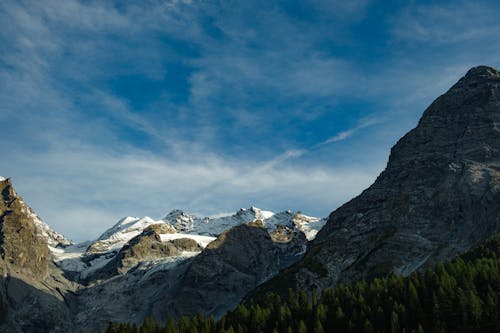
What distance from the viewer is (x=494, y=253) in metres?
194

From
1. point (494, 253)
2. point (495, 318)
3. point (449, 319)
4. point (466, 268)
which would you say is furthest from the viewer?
point (494, 253)

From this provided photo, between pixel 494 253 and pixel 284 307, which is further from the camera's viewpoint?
pixel 494 253

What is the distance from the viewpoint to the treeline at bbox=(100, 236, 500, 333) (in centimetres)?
13438

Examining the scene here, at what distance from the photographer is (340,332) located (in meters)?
146

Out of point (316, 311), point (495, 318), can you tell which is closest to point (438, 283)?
point (495, 318)

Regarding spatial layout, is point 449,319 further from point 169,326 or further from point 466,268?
point 169,326

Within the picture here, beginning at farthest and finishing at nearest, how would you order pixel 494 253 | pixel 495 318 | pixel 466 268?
1. pixel 494 253
2. pixel 466 268
3. pixel 495 318

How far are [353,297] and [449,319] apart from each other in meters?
33.5

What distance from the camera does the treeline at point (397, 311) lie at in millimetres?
134375

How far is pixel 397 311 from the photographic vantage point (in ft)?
472

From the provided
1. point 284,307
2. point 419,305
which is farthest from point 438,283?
point 284,307

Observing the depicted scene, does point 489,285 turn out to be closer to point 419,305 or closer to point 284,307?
point 419,305

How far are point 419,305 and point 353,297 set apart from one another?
944 inches

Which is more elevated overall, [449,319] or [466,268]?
[466,268]
